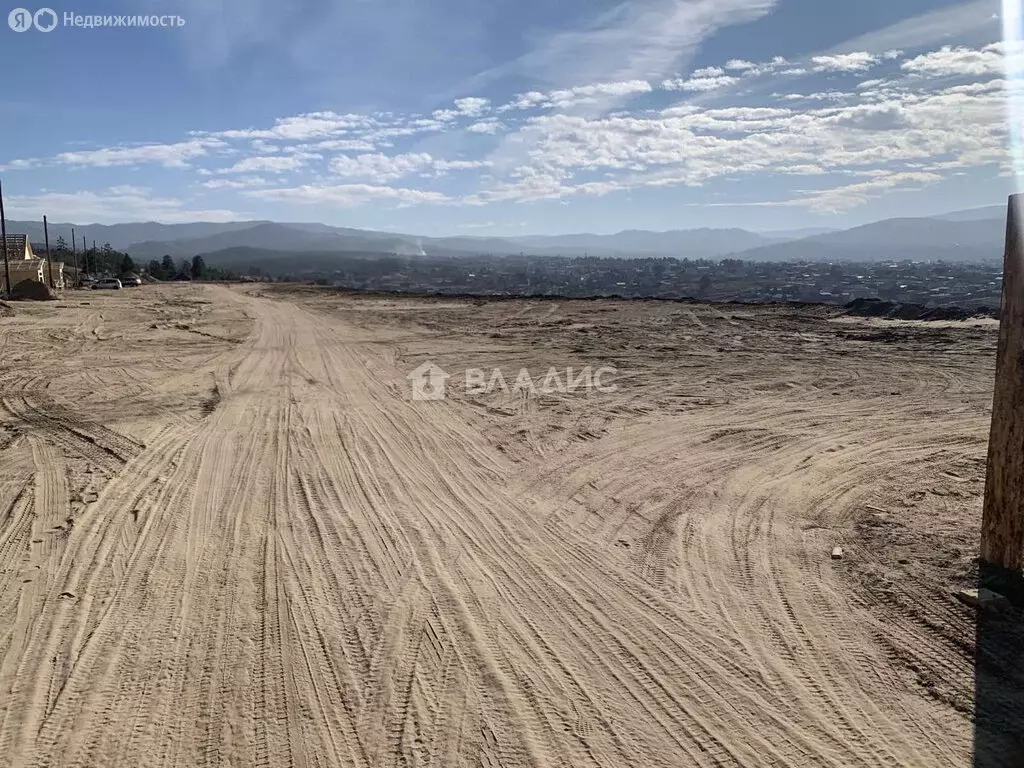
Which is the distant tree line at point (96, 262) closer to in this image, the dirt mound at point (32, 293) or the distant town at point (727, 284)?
the distant town at point (727, 284)

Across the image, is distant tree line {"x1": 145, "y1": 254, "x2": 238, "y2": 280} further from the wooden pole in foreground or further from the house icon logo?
the wooden pole in foreground

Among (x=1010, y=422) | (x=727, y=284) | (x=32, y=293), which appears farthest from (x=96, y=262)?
(x=1010, y=422)

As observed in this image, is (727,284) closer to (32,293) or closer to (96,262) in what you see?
(32,293)

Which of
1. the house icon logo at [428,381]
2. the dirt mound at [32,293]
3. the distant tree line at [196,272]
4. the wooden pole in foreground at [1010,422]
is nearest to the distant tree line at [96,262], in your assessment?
the distant tree line at [196,272]

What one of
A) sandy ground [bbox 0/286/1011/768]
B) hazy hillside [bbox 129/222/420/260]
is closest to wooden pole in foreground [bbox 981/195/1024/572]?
sandy ground [bbox 0/286/1011/768]

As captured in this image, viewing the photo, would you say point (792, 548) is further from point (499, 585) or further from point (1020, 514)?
point (499, 585)
